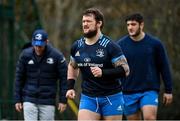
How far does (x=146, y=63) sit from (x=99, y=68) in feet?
7.50

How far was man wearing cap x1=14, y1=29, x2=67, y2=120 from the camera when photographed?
11.9m

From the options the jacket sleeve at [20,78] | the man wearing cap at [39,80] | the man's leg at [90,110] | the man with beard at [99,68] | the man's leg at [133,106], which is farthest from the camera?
the man's leg at [133,106]

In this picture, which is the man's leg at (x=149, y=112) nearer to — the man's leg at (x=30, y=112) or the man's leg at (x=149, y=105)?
the man's leg at (x=149, y=105)

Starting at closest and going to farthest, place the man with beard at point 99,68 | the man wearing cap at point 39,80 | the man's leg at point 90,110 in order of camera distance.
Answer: the man with beard at point 99,68
the man's leg at point 90,110
the man wearing cap at point 39,80

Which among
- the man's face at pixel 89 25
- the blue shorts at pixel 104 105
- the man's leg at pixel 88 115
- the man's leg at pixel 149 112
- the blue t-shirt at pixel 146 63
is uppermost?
the man's face at pixel 89 25

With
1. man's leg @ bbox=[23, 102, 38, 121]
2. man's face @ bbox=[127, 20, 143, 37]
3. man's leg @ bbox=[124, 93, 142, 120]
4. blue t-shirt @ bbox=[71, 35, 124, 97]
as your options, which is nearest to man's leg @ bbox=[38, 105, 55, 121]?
man's leg @ bbox=[23, 102, 38, 121]

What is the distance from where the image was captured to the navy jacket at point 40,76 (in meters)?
11.9

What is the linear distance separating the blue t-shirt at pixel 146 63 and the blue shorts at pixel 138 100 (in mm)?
91

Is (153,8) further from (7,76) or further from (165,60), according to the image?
(165,60)

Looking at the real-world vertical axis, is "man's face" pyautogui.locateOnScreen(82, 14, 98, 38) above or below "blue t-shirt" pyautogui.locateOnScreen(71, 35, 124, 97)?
above

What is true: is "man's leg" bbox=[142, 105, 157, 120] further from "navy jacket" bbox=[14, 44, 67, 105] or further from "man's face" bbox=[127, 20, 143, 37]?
"navy jacket" bbox=[14, 44, 67, 105]

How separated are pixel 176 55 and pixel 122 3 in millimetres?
4356

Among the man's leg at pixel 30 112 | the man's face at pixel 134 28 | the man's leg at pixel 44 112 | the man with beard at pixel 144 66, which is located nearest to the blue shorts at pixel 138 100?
the man with beard at pixel 144 66

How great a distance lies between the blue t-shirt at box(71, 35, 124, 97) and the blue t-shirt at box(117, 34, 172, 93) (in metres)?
1.79
